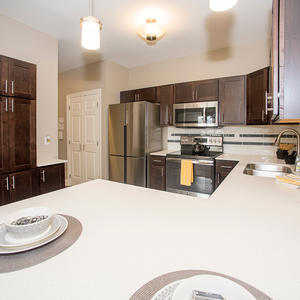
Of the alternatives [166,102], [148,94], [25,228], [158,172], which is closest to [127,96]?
[148,94]

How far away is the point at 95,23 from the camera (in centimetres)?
129

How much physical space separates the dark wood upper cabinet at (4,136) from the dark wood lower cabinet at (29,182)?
0.11m

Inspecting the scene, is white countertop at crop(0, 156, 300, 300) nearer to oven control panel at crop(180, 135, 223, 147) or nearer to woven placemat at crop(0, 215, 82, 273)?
woven placemat at crop(0, 215, 82, 273)

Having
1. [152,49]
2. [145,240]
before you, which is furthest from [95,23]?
[152,49]

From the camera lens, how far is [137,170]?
3.41 m

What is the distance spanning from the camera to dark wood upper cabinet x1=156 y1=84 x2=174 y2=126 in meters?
3.52

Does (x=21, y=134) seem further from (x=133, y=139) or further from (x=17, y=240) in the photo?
(x=17, y=240)

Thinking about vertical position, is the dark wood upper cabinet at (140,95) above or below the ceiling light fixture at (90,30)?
above

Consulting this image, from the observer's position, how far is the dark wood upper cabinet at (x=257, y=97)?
8.28 ft

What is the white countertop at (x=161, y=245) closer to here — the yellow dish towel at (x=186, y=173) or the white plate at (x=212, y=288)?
the white plate at (x=212, y=288)

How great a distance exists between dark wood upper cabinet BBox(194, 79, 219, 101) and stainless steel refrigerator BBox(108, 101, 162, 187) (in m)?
0.77

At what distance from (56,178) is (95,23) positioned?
1.99 metres

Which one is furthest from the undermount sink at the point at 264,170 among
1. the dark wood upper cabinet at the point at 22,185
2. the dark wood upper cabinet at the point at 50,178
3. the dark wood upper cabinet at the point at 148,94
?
Result: the dark wood upper cabinet at the point at 22,185

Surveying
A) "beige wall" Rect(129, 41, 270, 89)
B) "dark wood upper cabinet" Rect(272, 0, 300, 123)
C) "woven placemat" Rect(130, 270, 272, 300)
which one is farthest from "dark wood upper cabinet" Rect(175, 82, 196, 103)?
"woven placemat" Rect(130, 270, 272, 300)
